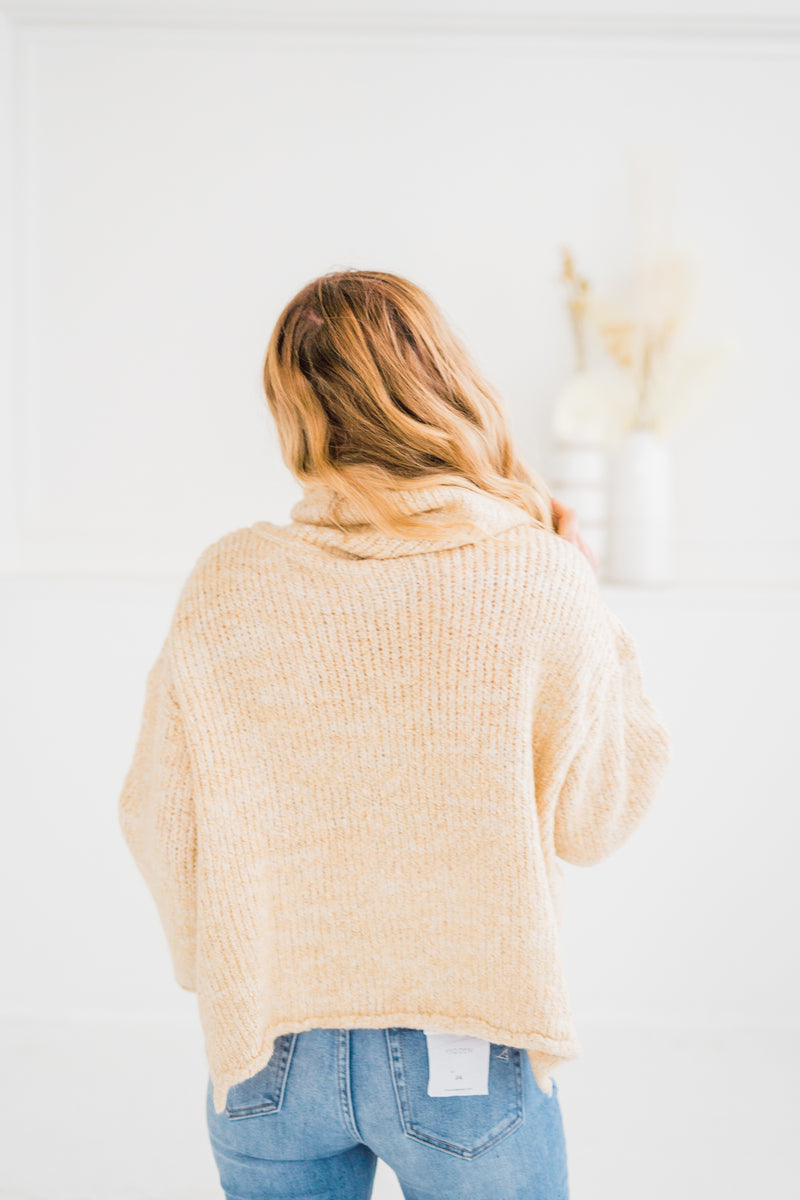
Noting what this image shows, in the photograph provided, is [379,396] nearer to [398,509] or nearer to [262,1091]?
[398,509]

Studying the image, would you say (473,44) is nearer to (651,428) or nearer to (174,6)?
(174,6)

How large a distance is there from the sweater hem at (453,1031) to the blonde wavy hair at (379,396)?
1.36ft

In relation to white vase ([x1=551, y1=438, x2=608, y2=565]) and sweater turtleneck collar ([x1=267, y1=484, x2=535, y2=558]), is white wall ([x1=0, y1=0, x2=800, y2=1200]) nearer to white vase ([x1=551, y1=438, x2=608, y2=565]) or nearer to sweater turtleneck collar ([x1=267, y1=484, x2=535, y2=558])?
white vase ([x1=551, y1=438, x2=608, y2=565])

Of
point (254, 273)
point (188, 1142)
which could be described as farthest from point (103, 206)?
point (188, 1142)

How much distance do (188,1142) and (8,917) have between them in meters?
0.64

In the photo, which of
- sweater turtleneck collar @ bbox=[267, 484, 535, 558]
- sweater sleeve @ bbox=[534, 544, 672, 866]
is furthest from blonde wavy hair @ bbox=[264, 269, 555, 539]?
sweater sleeve @ bbox=[534, 544, 672, 866]

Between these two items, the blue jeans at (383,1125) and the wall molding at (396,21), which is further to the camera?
the wall molding at (396,21)

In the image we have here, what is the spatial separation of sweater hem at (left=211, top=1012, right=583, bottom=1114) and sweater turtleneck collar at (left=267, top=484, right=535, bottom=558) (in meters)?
0.40

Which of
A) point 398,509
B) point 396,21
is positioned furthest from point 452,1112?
point 396,21

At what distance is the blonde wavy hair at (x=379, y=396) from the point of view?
767 millimetres

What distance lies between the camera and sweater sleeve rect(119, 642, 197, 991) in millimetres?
841

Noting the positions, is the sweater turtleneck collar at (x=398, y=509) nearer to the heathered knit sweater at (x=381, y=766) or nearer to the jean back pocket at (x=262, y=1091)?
the heathered knit sweater at (x=381, y=766)

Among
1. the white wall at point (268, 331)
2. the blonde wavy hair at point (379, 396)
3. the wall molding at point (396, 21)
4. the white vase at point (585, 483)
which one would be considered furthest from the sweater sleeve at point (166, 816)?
the wall molding at point (396, 21)

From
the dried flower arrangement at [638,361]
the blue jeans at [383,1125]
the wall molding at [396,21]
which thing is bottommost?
the blue jeans at [383,1125]
